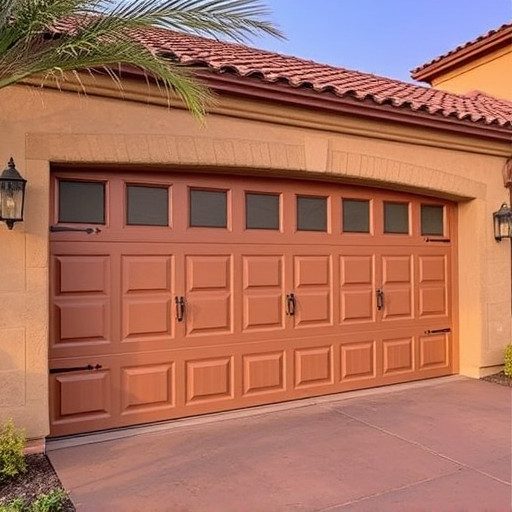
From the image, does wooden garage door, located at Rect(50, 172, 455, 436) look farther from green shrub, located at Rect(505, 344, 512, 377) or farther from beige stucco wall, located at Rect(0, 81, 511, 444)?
green shrub, located at Rect(505, 344, 512, 377)

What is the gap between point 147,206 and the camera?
17.6 feet

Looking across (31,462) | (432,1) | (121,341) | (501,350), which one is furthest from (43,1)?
(432,1)

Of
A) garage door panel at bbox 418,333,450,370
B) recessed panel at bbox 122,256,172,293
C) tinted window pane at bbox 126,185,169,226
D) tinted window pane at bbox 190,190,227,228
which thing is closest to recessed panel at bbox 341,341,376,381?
garage door panel at bbox 418,333,450,370

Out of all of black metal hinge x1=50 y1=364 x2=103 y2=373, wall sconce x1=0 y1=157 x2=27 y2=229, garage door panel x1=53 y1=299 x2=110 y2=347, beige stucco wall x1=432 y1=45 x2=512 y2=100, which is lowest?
black metal hinge x1=50 y1=364 x2=103 y2=373

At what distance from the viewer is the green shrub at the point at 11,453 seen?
12.7 ft

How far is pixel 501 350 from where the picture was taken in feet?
24.4

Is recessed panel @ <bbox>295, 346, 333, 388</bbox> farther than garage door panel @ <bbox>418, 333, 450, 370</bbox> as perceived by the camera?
No

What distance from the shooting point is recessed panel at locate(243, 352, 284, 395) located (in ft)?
19.2

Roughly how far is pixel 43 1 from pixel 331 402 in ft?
16.3

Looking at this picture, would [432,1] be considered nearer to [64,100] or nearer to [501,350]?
[501,350]

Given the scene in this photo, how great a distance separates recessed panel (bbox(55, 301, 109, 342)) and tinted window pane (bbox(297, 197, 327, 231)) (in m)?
2.54

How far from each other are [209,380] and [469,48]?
9.06 m

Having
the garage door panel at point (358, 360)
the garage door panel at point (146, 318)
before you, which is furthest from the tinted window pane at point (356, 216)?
the garage door panel at point (146, 318)

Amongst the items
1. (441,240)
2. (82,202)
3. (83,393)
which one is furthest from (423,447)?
(82,202)
